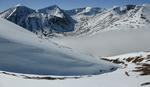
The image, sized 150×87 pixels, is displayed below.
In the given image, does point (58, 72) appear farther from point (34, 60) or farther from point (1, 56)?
point (1, 56)

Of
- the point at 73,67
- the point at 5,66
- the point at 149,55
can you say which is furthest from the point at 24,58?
the point at 149,55

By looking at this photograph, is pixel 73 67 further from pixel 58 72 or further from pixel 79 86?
pixel 79 86

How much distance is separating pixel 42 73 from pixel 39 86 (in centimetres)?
2821

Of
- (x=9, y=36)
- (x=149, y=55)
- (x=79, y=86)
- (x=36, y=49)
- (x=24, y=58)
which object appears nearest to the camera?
(x=79, y=86)

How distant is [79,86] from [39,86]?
4414mm

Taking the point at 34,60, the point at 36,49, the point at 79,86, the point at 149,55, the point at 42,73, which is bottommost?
the point at 79,86

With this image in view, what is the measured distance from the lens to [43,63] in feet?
212

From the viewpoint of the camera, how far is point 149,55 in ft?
463

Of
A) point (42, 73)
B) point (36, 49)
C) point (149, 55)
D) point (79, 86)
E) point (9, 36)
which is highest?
point (149, 55)

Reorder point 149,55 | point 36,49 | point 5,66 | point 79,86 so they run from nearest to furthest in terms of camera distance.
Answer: point 79,86 → point 5,66 → point 36,49 → point 149,55

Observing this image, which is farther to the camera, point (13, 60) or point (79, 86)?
point (13, 60)

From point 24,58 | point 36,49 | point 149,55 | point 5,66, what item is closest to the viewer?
point 5,66

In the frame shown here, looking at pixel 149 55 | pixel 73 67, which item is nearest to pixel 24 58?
pixel 73 67

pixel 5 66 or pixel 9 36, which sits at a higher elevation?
pixel 9 36
